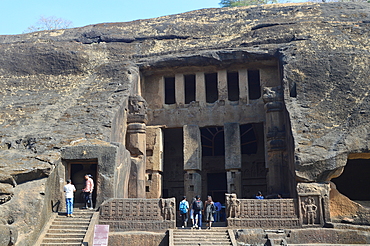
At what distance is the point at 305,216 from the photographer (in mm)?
11750

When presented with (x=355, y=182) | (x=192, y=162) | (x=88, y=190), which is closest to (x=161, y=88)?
(x=192, y=162)

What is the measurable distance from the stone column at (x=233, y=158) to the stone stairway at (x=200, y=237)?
13.5 ft

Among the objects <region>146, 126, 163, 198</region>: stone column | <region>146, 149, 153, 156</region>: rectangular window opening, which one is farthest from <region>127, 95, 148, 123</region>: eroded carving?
<region>146, 149, 153, 156</region>: rectangular window opening

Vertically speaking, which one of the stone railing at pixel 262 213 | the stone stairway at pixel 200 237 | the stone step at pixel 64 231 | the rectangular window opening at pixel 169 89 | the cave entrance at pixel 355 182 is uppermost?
the rectangular window opening at pixel 169 89

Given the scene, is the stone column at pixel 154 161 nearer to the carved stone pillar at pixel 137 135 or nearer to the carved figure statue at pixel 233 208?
the carved stone pillar at pixel 137 135

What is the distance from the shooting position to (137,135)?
15.8m

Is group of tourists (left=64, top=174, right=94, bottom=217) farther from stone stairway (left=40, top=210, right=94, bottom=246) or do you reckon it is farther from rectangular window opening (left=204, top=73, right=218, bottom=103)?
rectangular window opening (left=204, top=73, right=218, bottom=103)

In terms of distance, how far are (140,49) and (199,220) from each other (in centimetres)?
886

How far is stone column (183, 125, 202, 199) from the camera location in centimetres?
1585

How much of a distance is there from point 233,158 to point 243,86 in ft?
9.44

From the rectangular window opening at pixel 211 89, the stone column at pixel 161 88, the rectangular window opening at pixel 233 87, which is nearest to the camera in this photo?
the stone column at pixel 161 88

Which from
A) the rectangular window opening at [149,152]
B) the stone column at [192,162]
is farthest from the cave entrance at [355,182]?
the rectangular window opening at [149,152]

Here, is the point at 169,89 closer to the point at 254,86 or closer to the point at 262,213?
the point at 254,86

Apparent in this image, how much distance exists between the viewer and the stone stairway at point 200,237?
10.8 meters
